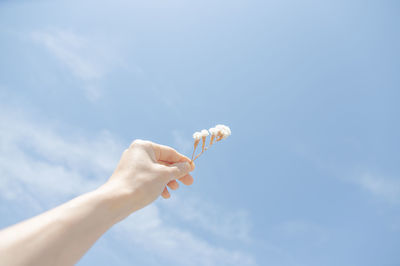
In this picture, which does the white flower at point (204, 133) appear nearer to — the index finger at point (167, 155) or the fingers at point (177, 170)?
the index finger at point (167, 155)

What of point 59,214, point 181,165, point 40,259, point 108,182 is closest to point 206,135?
point 181,165

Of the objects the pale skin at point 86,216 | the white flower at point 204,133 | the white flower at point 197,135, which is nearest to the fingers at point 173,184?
the pale skin at point 86,216

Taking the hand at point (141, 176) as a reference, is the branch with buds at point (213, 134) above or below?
above

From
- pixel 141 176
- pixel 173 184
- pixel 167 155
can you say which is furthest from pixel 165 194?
pixel 141 176

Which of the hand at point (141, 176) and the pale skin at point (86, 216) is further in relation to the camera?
the hand at point (141, 176)

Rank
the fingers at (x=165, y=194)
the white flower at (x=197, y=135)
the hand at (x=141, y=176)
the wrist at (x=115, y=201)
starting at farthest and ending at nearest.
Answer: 1. the white flower at (x=197, y=135)
2. the fingers at (x=165, y=194)
3. the hand at (x=141, y=176)
4. the wrist at (x=115, y=201)

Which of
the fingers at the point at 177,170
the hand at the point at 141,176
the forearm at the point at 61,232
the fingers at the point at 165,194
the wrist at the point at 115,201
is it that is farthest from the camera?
the fingers at the point at 165,194

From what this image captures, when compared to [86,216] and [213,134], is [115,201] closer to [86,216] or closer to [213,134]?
[86,216]
